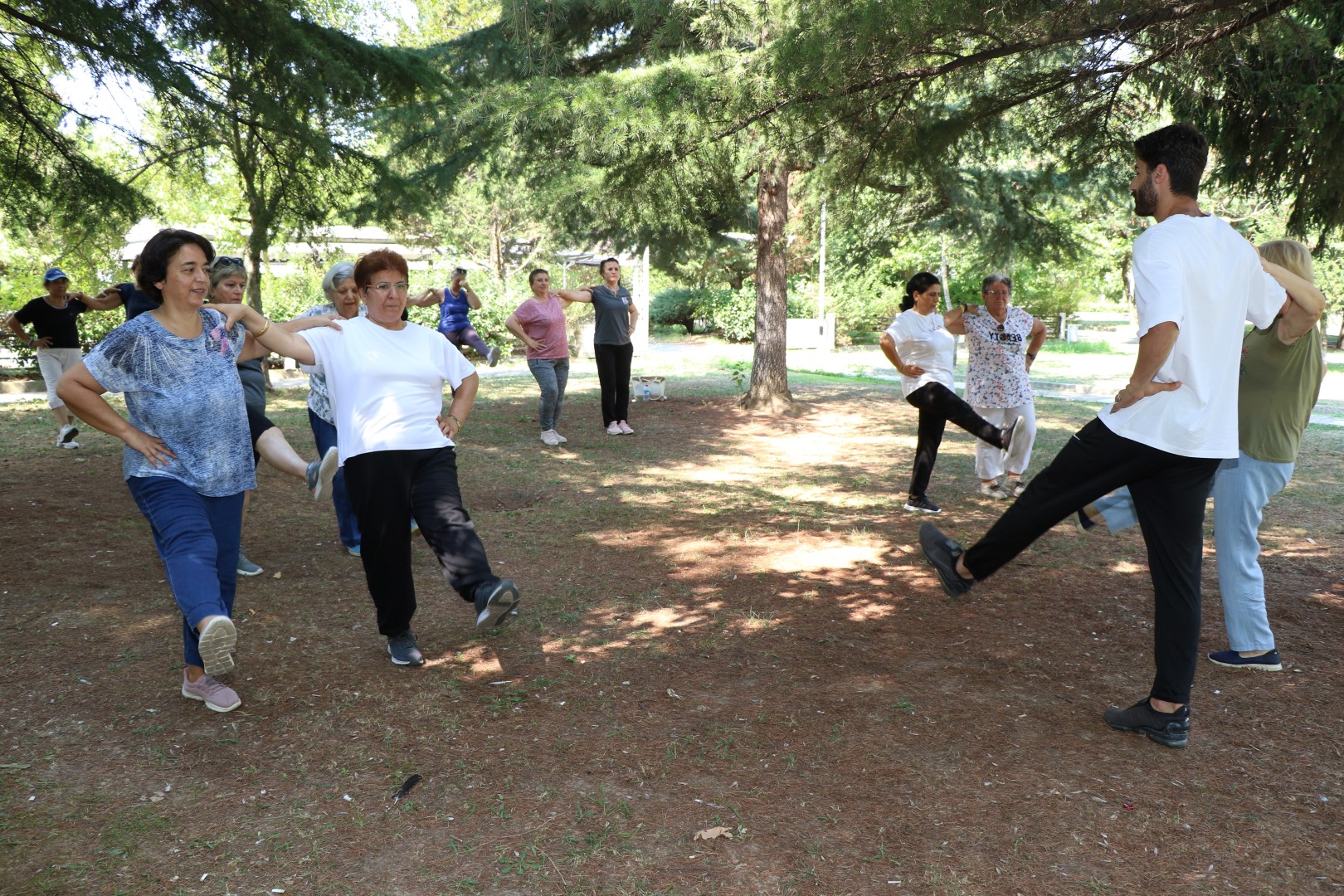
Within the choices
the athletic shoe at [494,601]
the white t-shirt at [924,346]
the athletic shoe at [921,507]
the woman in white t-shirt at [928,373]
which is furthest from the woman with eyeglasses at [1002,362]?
the athletic shoe at [494,601]

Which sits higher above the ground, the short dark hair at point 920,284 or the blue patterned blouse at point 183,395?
the short dark hair at point 920,284

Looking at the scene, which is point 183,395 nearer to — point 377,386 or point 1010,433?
point 377,386

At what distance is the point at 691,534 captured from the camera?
6.82 meters

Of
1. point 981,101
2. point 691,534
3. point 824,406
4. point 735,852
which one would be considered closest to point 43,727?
point 735,852

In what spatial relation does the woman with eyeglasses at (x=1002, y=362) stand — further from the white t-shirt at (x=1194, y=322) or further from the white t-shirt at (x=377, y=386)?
the white t-shirt at (x=377, y=386)

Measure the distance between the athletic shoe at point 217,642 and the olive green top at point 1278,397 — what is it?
4.10m

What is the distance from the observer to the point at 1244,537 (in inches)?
167

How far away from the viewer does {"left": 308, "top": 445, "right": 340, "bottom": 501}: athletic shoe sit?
14.9 ft

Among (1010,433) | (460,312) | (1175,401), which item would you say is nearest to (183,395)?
(1175,401)

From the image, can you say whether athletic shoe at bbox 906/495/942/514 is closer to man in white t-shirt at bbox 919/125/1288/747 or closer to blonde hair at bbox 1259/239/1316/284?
blonde hair at bbox 1259/239/1316/284

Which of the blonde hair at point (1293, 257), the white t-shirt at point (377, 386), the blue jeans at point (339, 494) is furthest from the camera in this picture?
the blue jeans at point (339, 494)

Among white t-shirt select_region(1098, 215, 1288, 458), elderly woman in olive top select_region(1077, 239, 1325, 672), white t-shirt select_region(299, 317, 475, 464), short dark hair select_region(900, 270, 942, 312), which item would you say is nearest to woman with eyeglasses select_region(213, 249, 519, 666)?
white t-shirt select_region(299, 317, 475, 464)

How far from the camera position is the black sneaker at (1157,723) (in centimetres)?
361

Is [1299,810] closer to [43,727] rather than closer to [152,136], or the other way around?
[43,727]
